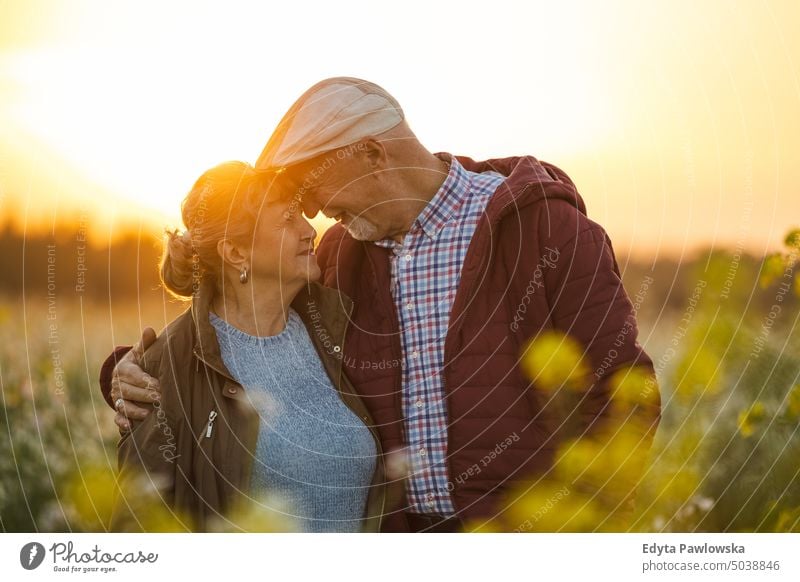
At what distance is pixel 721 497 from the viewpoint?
3.78 metres

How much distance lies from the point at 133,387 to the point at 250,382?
1.17 feet

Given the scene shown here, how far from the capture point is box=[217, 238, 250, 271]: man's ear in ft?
10.1

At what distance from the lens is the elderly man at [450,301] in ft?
9.92

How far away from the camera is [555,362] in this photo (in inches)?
120

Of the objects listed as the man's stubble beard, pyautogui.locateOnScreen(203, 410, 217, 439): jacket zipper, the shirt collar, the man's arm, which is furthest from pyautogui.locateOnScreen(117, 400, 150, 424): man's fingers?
the shirt collar

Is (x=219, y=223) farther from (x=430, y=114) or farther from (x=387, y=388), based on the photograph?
(x=430, y=114)

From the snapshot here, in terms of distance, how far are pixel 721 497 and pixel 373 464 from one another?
151 cm

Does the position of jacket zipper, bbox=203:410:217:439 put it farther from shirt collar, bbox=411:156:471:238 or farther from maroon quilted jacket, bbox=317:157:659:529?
shirt collar, bbox=411:156:471:238

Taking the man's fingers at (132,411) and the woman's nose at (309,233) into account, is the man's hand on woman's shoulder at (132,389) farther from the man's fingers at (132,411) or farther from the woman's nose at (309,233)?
the woman's nose at (309,233)

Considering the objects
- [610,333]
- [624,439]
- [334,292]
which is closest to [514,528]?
[624,439]

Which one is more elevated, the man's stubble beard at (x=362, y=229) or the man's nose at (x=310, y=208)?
the man's nose at (x=310, y=208)

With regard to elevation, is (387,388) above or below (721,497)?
above

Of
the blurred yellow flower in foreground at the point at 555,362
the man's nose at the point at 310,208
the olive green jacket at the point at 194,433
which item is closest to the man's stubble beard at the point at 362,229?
the man's nose at the point at 310,208

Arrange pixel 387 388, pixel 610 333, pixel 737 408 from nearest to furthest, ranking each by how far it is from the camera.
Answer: pixel 610 333 < pixel 387 388 < pixel 737 408
